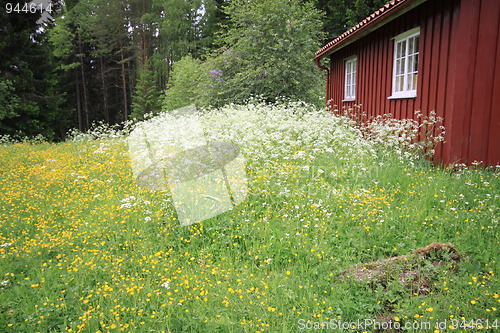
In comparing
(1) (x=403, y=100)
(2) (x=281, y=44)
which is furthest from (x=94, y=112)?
(1) (x=403, y=100)

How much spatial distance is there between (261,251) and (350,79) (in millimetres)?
8999

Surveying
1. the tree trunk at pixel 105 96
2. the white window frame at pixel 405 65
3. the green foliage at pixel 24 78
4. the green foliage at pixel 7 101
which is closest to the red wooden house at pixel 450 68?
the white window frame at pixel 405 65

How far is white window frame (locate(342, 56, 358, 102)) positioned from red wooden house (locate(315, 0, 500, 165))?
238 cm

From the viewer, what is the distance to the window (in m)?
10.8

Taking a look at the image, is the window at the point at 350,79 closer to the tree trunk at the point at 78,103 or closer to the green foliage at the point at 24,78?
the green foliage at the point at 24,78

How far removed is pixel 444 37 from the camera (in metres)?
6.06

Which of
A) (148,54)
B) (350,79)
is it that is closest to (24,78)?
(350,79)

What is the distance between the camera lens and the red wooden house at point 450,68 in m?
5.56

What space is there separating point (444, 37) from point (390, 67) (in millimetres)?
2105

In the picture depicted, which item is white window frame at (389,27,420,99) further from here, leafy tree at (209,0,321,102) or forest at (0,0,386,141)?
forest at (0,0,386,141)

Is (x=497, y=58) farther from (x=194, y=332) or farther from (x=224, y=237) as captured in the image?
(x=194, y=332)

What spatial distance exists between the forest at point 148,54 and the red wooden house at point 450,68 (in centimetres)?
583

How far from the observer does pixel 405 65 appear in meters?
7.55

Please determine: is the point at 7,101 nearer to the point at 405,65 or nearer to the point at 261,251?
the point at 405,65
